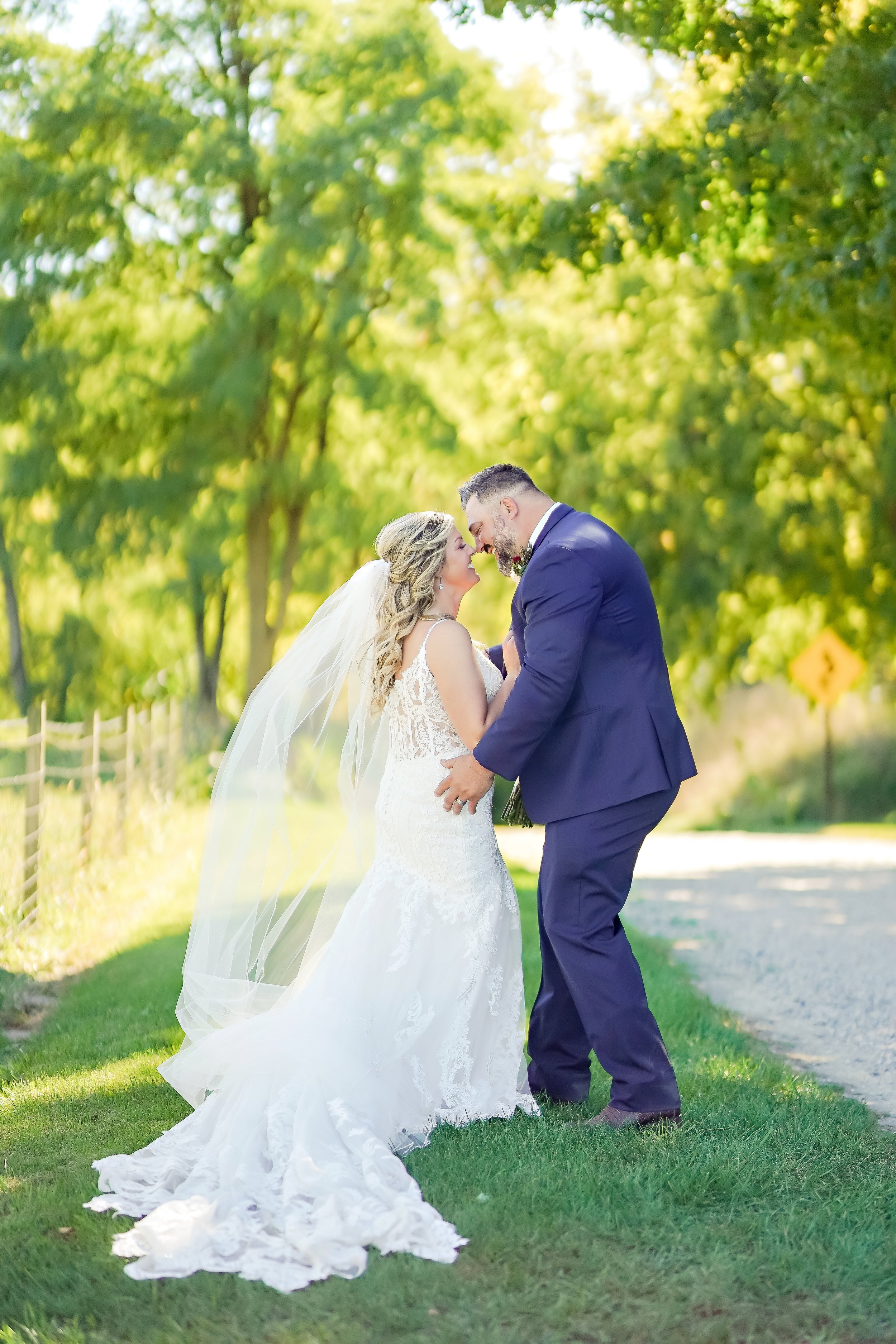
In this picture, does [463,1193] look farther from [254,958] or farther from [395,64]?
[395,64]

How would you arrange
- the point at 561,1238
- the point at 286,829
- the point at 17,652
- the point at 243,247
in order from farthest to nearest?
the point at 17,652 → the point at 243,247 → the point at 286,829 → the point at 561,1238

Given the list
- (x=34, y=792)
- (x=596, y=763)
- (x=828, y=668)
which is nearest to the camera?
(x=596, y=763)

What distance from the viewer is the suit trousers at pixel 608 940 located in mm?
4527

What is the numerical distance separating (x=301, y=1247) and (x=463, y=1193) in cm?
62

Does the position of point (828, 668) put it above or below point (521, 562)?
below

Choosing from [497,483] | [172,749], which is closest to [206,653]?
[172,749]

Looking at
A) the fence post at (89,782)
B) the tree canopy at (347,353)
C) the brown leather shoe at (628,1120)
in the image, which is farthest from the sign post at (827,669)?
the brown leather shoe at (628,1120)

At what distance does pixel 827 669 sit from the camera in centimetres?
2084

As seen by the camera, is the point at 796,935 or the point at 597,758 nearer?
the point at 597,758

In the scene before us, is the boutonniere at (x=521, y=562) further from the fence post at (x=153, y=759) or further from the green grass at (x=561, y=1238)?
the fence post at (x=153, y=759)

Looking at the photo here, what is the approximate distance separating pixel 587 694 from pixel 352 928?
1.22 metres

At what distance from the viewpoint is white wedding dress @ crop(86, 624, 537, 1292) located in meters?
3.62

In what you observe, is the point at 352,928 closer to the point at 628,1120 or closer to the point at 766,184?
the point at 628,1120

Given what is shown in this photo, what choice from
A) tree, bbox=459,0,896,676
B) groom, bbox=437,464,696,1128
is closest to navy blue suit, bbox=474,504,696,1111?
groom, bbox=437,464,696,1128
